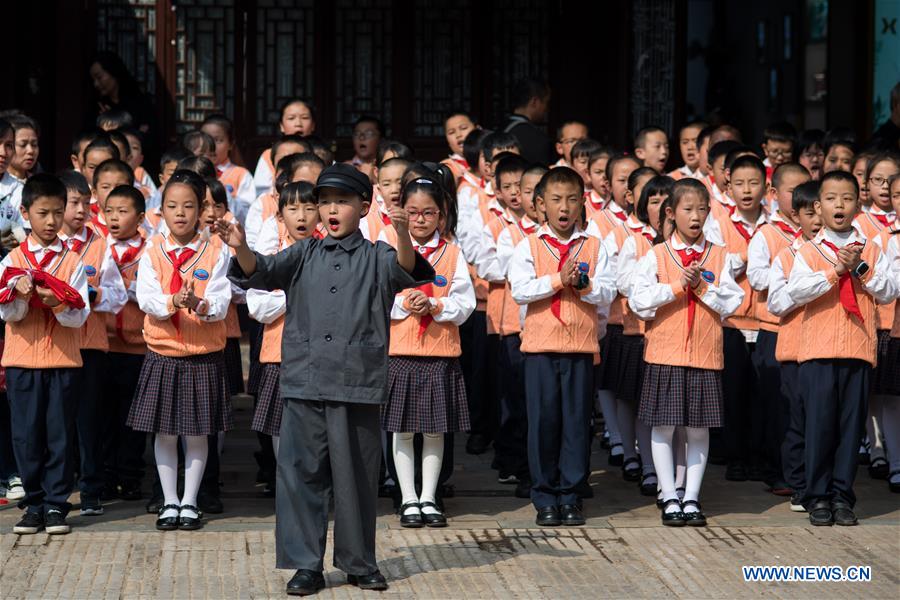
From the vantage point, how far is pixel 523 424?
8023mm

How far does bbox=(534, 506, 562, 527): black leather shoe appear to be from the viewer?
278 inches

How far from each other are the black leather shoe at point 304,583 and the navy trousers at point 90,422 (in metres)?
1.72

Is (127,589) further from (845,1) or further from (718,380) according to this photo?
(845,1)

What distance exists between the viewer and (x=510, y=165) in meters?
8.48

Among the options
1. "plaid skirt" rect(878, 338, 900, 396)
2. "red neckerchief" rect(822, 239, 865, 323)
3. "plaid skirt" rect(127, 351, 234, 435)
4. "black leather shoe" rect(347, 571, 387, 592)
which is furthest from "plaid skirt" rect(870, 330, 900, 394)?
"plaid skirt" rect(127, 351, 234, 435)

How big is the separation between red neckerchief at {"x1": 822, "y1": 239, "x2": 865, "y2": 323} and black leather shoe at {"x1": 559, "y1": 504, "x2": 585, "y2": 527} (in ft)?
5.38

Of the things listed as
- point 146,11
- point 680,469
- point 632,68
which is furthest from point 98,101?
point 680,469

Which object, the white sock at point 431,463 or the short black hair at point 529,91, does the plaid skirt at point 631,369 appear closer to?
the white sock at point 431,463

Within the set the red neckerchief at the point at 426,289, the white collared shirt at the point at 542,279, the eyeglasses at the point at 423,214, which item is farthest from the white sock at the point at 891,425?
the eyeglasses at the point at 423,214

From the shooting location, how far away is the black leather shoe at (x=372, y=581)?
591 cm

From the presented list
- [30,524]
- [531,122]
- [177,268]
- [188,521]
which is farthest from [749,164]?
[30,524]

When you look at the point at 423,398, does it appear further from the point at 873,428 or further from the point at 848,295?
the point at 873,428

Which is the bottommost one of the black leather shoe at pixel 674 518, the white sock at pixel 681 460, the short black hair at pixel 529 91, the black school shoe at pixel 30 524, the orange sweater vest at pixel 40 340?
the black leather shoe at pixel 674 518

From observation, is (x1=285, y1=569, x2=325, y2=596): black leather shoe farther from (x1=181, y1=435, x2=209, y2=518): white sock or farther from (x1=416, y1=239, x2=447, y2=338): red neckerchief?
(x1=416, y1=239, x2=447, y2=338): red neckerchief
